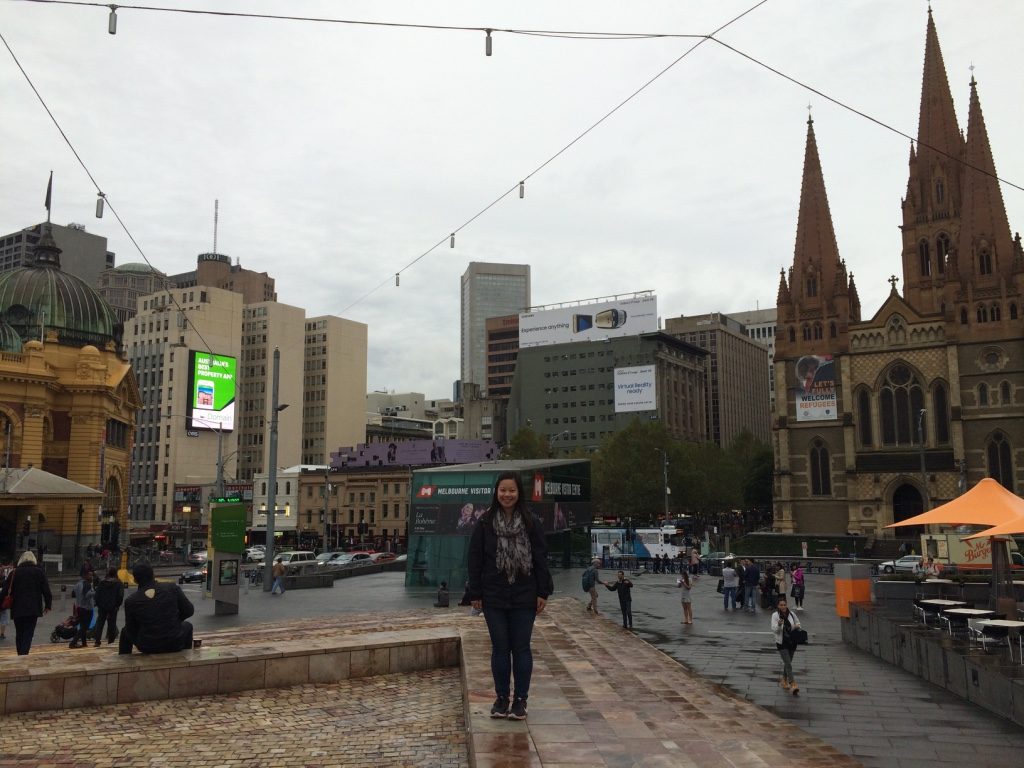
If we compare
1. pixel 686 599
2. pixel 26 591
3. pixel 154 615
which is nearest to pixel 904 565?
pixel 686 599

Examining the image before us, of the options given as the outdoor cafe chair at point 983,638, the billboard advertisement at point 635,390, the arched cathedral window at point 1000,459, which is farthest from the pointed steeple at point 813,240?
the outdoor cafe chair at point 983,638

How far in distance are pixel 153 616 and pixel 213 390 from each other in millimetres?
96655

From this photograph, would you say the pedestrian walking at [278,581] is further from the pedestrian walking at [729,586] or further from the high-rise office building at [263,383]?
the high-rise office building at [263,383]

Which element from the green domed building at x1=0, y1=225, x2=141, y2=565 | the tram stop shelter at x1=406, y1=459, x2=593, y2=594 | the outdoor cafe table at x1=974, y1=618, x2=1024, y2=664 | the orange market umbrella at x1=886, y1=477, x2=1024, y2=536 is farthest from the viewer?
the green domed building at x1=0, y1=225, x2=141, y2=565

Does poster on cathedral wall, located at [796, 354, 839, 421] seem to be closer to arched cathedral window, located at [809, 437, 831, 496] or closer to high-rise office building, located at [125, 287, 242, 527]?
arched cathedral window, located at [809, 437, 831, 496]

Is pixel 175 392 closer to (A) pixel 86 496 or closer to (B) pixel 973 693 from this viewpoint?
(A) pixel 86 496

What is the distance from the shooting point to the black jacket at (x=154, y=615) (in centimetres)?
966

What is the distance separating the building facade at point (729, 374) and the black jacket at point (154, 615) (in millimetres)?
153507

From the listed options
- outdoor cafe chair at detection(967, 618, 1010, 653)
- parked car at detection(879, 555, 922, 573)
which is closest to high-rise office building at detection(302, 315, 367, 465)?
parked car at detection(879, 555, 922, 573)

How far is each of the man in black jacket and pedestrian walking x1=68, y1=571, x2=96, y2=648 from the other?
7.17 m

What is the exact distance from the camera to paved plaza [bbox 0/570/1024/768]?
723 cm

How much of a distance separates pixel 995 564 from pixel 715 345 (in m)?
153

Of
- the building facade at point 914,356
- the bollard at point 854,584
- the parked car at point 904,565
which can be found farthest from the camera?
the building facade at point 914,356

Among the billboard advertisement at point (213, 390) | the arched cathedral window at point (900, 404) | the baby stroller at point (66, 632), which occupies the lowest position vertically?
the baby stroller at point (66, 632)
